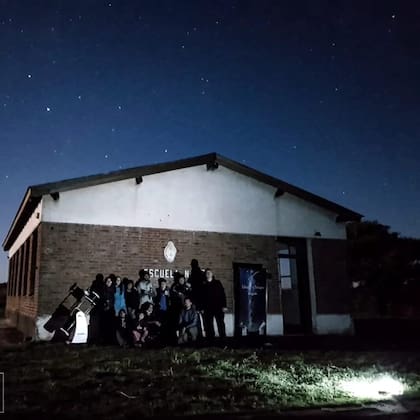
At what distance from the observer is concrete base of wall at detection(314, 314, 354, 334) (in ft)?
53.2

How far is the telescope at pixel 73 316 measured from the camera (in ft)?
41.1

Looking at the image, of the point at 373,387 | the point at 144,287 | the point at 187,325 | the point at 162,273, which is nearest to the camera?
the point at 373,387

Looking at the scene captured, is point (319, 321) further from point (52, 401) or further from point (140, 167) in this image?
point (52, 401)

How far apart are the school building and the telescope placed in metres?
0.21

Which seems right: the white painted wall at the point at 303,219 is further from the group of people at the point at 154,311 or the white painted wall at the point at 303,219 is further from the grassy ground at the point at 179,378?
the grassy ground at the point at 179,378

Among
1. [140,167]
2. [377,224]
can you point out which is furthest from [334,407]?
[377,224]

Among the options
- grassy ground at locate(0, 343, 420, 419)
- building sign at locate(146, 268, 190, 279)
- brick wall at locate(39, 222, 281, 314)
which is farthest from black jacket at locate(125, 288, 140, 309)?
grassy ground at locate(0, 343, 420, 419)

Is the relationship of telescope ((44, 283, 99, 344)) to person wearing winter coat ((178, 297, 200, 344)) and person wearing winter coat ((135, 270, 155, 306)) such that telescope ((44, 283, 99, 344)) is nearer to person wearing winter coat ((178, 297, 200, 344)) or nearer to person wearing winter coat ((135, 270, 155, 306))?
person wearing winter coat ((135, 270, 155, 306))

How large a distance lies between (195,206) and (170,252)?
1.66 meters

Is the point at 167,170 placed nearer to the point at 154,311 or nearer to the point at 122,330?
the point at 154,311

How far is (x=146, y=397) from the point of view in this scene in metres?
6.73

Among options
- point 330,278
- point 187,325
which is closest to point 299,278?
point 330,278

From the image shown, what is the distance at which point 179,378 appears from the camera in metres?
8.02

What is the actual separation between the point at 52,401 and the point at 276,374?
12.5 feet
